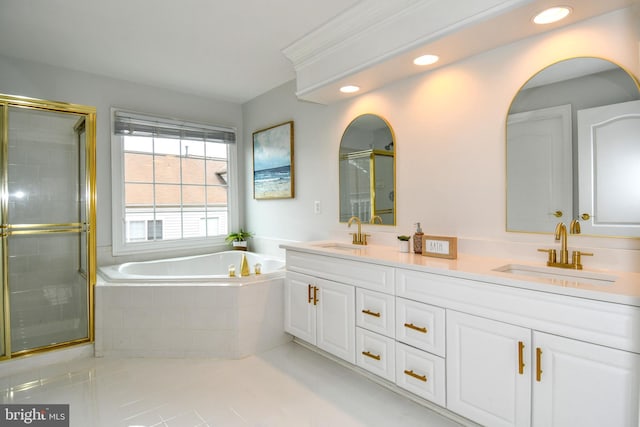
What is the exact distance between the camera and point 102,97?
3387 mm

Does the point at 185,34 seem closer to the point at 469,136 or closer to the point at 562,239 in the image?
the point at 469,136

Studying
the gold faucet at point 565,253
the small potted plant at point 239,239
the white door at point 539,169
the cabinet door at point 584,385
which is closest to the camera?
the cabinet door at point 584,385

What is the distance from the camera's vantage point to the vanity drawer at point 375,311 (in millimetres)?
2029

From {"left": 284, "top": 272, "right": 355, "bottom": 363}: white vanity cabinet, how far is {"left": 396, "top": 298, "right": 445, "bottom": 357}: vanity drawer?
38 centimetres

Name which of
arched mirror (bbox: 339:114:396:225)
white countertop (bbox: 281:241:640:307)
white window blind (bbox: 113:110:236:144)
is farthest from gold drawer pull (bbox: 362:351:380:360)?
white window blind (bbox: 113:110:236:144)

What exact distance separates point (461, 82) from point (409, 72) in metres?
0.36

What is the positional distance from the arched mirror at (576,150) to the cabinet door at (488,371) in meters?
0.66

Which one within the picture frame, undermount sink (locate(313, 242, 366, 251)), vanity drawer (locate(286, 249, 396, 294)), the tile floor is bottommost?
the tile floor

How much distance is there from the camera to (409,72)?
2367 millimetres

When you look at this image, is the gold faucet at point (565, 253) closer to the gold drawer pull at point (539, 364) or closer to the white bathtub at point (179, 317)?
the gold drawer pull at point (539, 364)

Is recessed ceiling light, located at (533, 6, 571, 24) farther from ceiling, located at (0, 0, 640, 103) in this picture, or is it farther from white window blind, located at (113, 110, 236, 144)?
white window blind, located at (113, 110, 236, 144)

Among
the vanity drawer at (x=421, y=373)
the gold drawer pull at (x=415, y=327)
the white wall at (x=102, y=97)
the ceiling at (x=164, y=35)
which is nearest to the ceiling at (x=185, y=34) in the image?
the ceiling at (x=164, y=35)

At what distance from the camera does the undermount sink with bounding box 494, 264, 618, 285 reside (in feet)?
5.02

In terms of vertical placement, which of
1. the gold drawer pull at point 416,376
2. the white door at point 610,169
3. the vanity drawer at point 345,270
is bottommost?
the gold drawer pull at point 416,376
